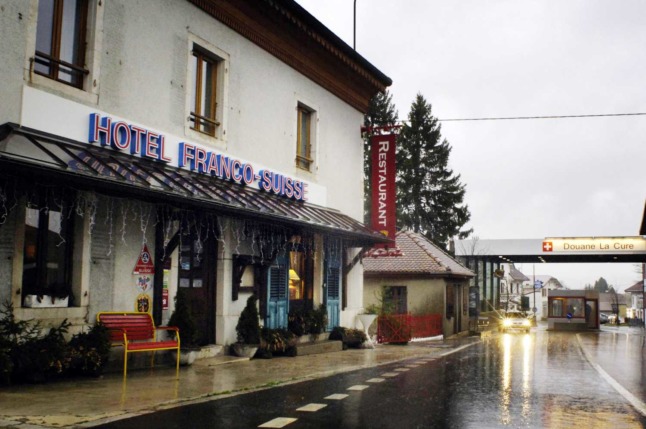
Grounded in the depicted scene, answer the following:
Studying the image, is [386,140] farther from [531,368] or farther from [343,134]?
[531,368]

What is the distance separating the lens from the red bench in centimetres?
1124

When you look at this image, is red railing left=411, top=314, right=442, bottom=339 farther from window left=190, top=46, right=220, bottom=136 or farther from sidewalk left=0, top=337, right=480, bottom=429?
window left=190, top=46, right=220, bottom=136

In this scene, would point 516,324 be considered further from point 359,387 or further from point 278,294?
point 359,387

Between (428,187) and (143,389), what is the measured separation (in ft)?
167

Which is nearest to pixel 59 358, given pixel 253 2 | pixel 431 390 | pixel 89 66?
pixel 89 66

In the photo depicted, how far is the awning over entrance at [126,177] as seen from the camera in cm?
918

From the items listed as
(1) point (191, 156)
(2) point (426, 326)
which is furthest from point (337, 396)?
(2) point (426, 326)

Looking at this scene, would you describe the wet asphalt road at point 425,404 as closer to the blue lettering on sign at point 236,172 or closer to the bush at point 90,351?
the bush at point 90,351

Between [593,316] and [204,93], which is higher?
[204,93]

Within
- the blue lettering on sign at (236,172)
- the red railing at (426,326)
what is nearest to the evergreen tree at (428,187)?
the red railing at (426,326)

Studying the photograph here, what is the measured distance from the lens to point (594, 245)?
44.3 m

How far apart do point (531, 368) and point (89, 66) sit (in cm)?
1190

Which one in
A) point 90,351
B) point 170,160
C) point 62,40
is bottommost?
point 90,351

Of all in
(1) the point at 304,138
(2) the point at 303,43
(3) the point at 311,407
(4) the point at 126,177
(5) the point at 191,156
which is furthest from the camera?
(1) the point at 304,138
